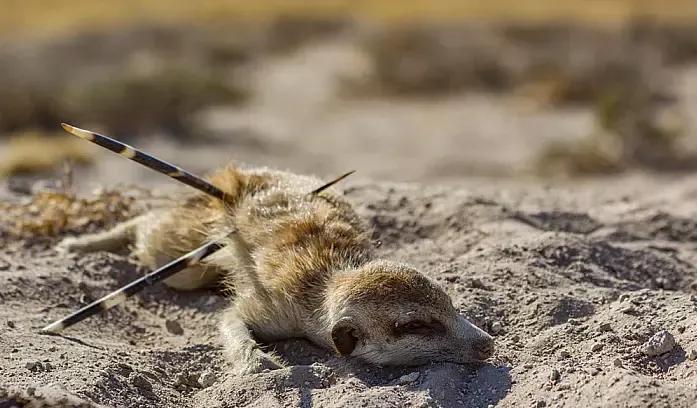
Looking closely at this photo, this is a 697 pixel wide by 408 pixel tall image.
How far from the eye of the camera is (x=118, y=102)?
17.4m

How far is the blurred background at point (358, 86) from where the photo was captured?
14328 millimetres

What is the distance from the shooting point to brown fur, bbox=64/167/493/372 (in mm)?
5059

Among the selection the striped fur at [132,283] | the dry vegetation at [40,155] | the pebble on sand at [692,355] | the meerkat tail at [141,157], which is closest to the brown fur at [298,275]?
the meerkat tail at [141,157]

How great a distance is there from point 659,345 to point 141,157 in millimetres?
2845

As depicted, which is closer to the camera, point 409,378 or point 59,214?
point 409,378

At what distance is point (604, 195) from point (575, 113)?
32.9 ft

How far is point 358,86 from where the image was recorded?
20969 millimetres

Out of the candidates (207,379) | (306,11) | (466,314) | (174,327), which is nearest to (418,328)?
(466,314)

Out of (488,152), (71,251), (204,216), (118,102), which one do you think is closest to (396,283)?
(204,216)

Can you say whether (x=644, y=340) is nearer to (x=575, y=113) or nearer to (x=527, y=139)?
(x=527, y=139)

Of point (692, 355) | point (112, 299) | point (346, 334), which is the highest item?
point (692, 355)

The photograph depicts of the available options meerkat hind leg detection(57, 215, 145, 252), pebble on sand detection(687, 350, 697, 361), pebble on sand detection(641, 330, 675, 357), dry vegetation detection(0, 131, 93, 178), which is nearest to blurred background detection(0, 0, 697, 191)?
dry vegetation detection(0, 131, 93, 178)

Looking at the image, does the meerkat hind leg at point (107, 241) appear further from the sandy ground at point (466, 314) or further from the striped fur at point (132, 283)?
the striped fur at point (132, 283)

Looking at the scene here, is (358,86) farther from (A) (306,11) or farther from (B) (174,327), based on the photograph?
(B) (174,327)
